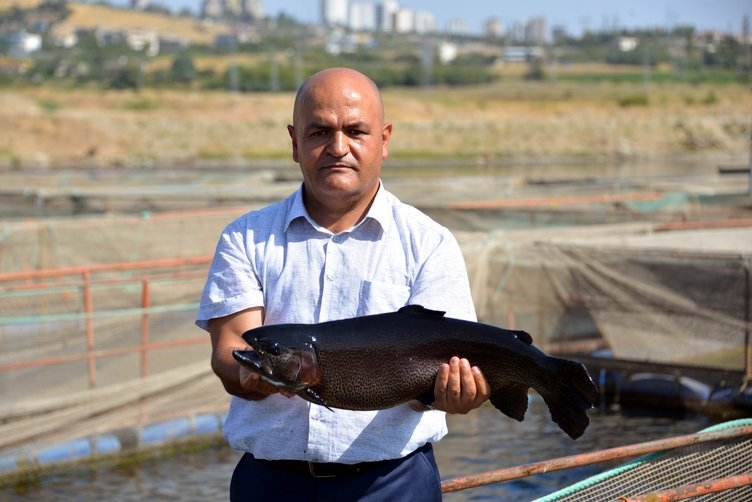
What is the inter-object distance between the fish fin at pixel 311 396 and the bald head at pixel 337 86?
0.77 metres

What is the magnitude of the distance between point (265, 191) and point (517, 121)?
7052 centimetres

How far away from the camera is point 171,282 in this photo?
12.2 meters

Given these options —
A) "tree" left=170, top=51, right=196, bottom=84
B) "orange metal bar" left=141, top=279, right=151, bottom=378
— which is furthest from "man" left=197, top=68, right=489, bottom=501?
"tree" left=170, top=51, right=196, bottom=84

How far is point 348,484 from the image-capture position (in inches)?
138

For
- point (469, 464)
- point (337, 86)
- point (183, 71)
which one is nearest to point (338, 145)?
point (337, 86)

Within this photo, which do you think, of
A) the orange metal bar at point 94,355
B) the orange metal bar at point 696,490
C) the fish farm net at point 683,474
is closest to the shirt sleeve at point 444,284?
the orange metal bar at point 696,490

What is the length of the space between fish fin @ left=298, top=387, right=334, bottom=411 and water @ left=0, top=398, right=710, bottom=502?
7045 millimetres

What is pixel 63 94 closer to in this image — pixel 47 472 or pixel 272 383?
pixel 47 472

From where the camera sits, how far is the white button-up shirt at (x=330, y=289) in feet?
11.4

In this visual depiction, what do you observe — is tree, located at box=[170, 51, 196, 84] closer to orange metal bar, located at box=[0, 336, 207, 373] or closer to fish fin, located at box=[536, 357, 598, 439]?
orange metal bar, located at box=[0, 336, 207, 373]

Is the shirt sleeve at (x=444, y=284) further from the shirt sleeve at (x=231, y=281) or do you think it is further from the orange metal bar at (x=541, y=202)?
the orange metal bar at (x=541, y=202)

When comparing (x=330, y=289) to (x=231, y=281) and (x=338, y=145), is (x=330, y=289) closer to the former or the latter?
(x=231, y=281)

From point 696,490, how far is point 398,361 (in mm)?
1869

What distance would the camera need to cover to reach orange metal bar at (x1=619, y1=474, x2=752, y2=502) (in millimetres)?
4488
